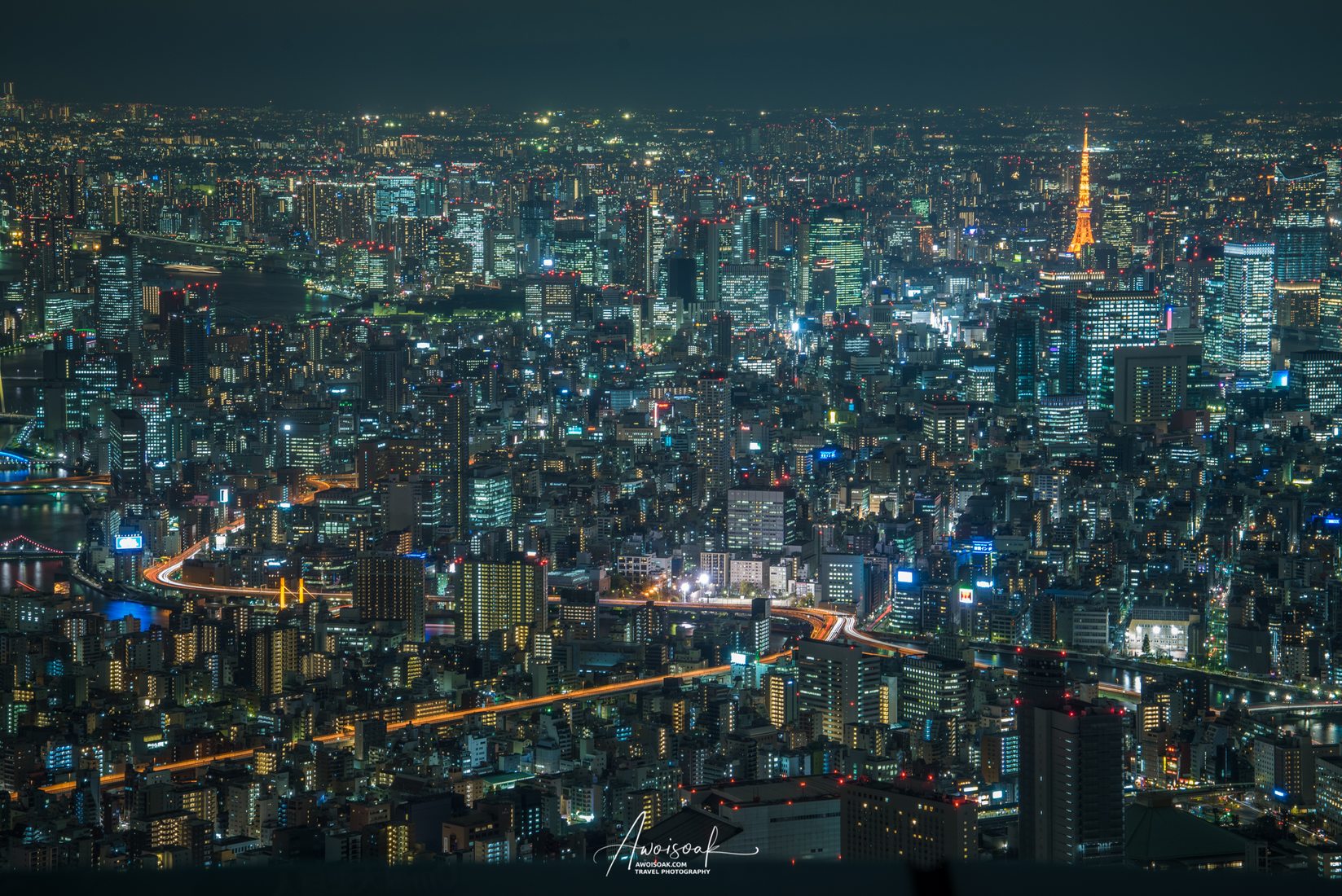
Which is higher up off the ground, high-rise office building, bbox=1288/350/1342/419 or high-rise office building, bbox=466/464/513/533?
high-rise office building, bbox=1288/350/1342/419

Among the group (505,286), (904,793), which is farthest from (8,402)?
(904,793)

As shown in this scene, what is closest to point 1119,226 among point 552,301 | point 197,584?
point 552,301

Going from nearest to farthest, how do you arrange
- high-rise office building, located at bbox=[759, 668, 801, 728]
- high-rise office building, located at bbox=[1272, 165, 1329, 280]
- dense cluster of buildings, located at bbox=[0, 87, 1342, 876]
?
dense cluster of buildings, located at bbox=[0, 87, 1342, 876] → high-rise office building, located at bbox=[759, 668, 801, 728] → high-rise office building, located at bbox=[1272, 165, 1329, 280]

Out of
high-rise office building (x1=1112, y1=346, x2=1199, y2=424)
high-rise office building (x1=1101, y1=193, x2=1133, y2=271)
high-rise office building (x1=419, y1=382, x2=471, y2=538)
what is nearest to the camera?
high-rise office building (x1=419, y1=382, x2=471, y2=538)

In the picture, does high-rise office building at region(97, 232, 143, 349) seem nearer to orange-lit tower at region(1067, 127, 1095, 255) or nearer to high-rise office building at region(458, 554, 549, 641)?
high-rise office building at region(458, 554, 549, 641)

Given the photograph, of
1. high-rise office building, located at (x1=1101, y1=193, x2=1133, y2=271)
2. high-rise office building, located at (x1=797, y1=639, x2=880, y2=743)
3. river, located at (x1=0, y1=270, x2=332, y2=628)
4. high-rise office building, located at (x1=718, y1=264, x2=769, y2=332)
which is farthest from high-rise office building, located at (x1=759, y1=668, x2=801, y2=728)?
high-rise office building, located at (x1=718, y1=264, x2=769, y2=332)

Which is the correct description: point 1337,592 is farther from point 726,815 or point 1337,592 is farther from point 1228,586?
point 726,815

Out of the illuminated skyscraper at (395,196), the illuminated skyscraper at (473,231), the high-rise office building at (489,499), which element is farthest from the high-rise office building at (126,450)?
the illuminated skyscraper at (473,231)

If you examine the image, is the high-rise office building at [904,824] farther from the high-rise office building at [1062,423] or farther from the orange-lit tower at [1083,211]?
the high-rise office building at [1062,423]
